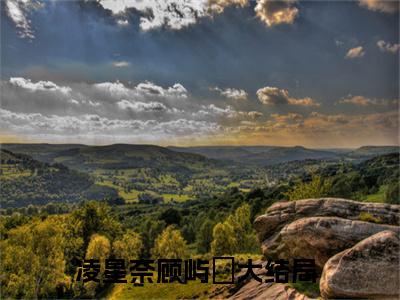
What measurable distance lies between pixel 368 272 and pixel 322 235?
5.63 meters

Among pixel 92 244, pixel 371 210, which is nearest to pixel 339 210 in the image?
pixel 371 210

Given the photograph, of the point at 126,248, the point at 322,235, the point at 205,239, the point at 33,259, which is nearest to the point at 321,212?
the point at 322,235

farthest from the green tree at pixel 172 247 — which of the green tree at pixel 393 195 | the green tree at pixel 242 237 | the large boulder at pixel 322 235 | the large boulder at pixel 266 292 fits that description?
the green tree at pixel 393 195

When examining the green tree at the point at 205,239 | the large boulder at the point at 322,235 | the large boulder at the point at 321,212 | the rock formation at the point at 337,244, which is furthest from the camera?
the green tree at the point at 205,239

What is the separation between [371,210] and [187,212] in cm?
15163

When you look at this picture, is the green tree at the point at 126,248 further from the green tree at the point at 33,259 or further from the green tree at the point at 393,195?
the green tree at the point at 393,195

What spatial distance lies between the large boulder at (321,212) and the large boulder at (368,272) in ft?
22.7

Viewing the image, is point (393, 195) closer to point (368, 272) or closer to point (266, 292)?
point (266, 292)

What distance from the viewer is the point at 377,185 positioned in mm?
133500

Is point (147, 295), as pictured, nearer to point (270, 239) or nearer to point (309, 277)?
point (270, 239)

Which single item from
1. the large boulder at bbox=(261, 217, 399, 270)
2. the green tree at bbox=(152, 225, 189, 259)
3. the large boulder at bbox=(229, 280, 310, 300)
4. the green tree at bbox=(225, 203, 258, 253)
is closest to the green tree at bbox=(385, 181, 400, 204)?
the green tree at bbox=(225, 203, 258, 253)

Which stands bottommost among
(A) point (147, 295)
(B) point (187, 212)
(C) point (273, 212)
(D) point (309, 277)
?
(B) point (187, 212)

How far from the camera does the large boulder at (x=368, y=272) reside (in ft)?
68.1

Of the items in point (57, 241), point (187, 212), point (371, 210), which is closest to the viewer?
point (371, 210)
